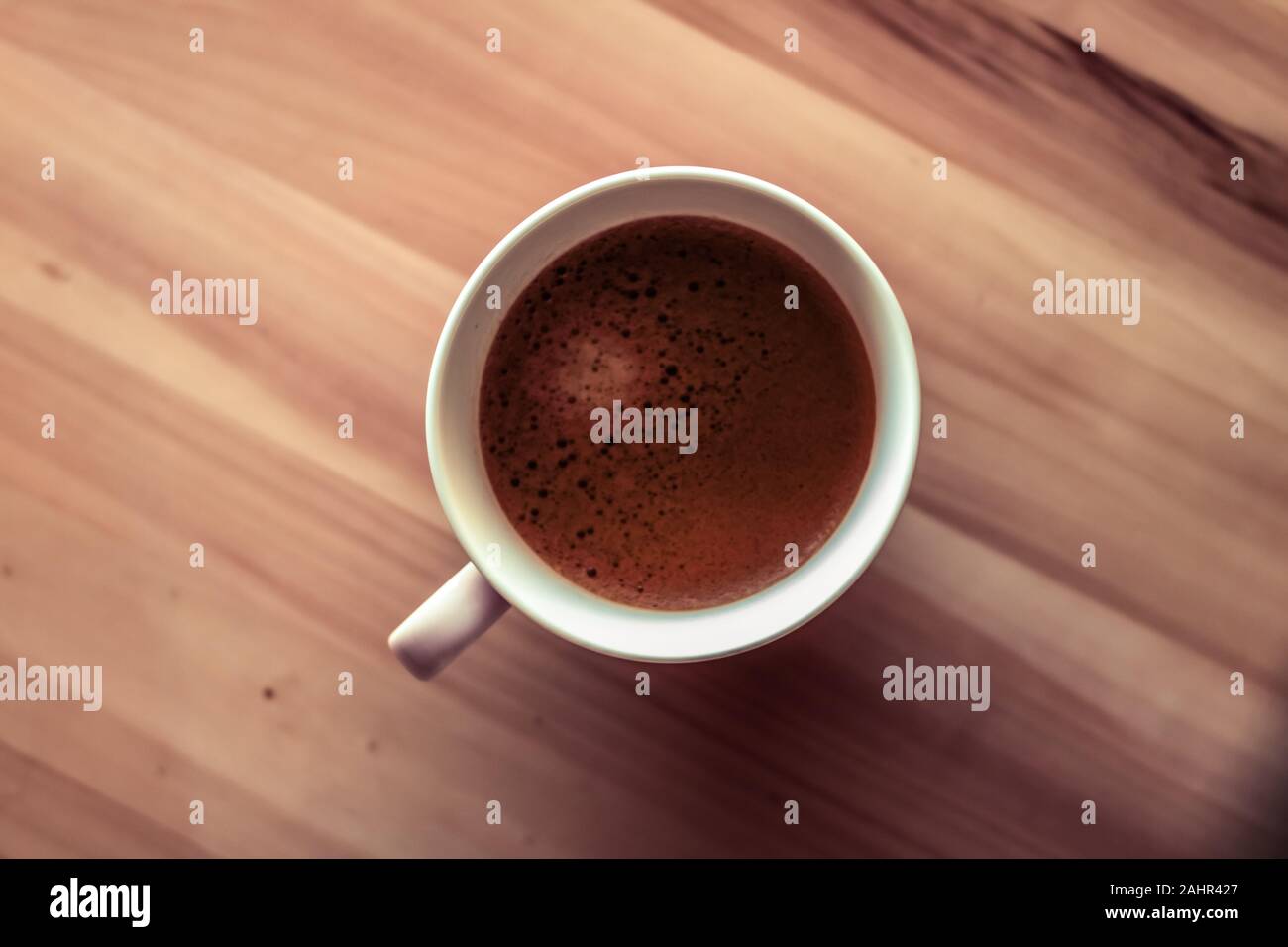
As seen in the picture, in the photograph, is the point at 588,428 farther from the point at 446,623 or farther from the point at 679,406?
the point at 446,623

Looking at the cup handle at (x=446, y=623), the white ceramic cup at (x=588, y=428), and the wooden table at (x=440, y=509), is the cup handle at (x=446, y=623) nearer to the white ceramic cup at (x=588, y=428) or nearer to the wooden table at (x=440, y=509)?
the white ceramic cup at (x=588, y=428)

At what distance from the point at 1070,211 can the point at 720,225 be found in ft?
1.03

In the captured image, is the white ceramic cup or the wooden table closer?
the white ceramic cup

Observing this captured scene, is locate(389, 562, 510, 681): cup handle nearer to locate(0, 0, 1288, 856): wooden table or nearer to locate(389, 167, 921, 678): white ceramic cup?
locate(389, 167, 921, 678): white ceramic cup

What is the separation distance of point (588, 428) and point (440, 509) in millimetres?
167

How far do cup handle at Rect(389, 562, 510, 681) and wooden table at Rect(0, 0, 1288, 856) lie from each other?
18cm

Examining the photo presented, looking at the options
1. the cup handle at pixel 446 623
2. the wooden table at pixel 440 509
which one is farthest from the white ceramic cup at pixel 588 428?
the wooden table at pixel 440 509

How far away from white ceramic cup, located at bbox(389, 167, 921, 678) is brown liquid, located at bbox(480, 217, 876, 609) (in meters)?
0.02

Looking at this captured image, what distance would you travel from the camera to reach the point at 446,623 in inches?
24.0

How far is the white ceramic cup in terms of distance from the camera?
61 cm

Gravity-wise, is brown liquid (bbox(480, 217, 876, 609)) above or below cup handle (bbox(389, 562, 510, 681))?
above

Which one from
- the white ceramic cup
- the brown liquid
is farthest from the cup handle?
the brown liquid

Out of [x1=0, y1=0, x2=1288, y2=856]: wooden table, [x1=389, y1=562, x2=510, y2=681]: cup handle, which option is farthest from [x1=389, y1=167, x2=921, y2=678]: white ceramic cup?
[x1=0, y1=0, x2=1288, y2=856]: wooden table

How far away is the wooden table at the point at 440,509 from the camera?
767mm
